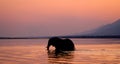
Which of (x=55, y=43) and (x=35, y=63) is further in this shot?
(x=55, y=43)

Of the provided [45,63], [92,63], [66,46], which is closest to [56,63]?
[45,63]

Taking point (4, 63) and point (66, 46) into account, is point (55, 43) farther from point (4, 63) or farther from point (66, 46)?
point (4, 63)

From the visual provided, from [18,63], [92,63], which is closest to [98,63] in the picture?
[92,63]

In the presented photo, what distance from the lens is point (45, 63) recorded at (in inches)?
1081

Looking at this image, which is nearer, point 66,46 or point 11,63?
point 11,63

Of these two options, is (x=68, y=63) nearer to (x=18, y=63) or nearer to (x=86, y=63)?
(x=86, y=63)

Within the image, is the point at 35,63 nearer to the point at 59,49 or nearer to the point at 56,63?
the point at 56,63

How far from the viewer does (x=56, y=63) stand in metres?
27.5

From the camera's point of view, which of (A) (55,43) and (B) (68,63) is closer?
(B) (68,63)

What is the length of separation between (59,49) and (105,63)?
80.8 ft

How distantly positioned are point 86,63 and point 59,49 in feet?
79.0

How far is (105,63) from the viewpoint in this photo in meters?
26.8

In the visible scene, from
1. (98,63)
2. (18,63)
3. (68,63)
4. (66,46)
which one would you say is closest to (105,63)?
(98,63)

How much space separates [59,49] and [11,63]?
24.2 metres
